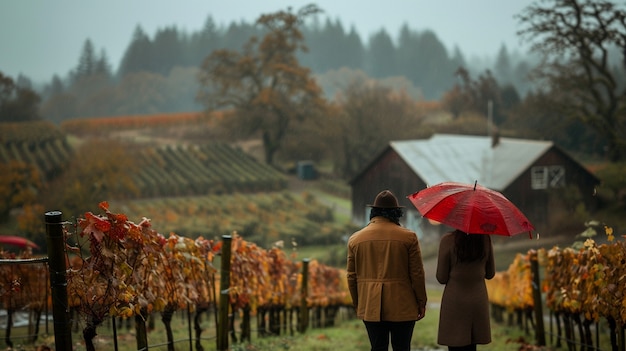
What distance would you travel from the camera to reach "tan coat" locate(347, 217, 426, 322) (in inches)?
245

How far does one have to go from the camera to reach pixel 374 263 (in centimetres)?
629

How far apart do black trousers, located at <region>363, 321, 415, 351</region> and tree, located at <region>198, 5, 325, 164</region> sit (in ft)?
162

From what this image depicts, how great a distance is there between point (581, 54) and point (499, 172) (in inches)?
409

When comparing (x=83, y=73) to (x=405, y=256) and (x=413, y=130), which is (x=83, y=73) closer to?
(x=413, y=130)

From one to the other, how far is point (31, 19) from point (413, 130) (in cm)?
3312

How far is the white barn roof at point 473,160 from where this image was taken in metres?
38.2

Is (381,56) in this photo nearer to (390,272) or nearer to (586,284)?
(586,284)

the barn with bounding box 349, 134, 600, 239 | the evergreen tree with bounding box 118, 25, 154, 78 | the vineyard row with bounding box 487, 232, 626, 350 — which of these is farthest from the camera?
the evergreen tree with bounding box 118, 25, 154, 78

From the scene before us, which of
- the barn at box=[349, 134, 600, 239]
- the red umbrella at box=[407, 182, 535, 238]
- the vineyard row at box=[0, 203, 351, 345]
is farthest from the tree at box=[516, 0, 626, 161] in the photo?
the red umbrella at box=[407, 182, 535, 238]

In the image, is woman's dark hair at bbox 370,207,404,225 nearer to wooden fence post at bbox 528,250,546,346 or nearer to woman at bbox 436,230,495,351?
woman at bbox 436,230,495,351

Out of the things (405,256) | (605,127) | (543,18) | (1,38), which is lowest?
(405,256)

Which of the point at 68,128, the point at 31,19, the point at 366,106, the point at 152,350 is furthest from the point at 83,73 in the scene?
the point at 152,350

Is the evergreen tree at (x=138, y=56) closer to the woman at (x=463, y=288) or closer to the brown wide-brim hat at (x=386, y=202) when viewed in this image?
the brown wide-brim hat at (x=386, y=202)

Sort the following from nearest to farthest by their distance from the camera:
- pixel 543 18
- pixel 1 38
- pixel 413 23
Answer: pixel 543 18 → pixel 1 38 → pixel 413 23
